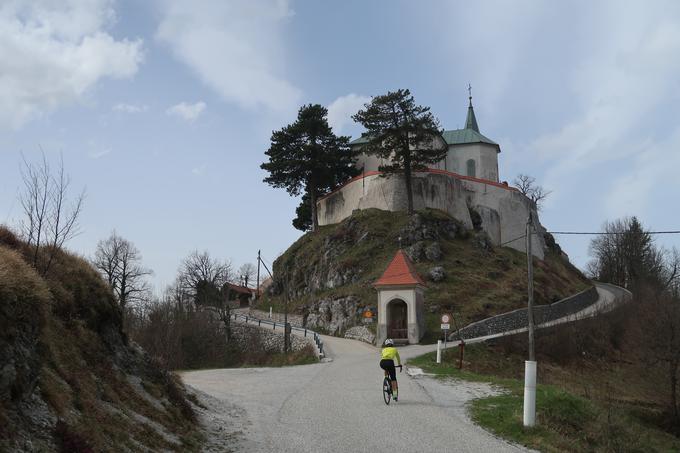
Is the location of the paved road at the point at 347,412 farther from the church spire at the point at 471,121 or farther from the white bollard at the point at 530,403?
the church spire at the point at 471,121

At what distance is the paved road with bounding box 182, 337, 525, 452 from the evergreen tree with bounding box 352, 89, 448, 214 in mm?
34254

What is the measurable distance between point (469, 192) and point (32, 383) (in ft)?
189

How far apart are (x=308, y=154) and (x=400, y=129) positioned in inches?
444

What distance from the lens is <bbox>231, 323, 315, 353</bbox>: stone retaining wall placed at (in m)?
39.1

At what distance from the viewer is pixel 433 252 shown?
49406mm

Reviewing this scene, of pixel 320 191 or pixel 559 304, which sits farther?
pixel 320 191

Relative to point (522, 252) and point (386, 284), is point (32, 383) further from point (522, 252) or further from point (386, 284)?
point (522, 252)

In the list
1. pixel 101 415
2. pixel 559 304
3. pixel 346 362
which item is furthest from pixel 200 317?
pixel 101 415

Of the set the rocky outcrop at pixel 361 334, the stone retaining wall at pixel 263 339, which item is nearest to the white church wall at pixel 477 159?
the rocky outcrop at pixel 361 334

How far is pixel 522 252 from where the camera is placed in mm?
60125

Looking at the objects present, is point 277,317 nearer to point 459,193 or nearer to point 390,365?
point 459,193

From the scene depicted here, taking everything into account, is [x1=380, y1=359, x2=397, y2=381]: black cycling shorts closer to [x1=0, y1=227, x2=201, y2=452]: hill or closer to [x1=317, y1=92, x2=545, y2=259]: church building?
[x1=0, y1=227, x2=201, y2=452]: hill

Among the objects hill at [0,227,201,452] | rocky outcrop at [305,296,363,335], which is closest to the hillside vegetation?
hill at [0,227,201,452]

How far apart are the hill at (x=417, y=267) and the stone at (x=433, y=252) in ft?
0.27
